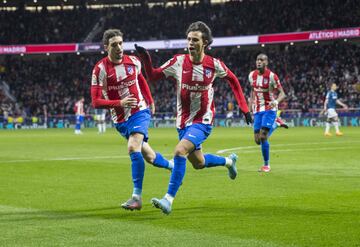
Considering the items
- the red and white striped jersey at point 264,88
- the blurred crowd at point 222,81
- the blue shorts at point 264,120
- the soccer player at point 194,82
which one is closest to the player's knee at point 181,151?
the soccer player at point 194,82

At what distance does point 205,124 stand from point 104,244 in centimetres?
344

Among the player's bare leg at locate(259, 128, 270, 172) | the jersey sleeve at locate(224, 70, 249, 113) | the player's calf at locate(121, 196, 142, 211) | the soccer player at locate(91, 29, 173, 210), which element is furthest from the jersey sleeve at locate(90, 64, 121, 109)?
the player's bare leg at locate(259, 128, 270, 172)

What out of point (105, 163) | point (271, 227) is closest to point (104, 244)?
point (271, 227)

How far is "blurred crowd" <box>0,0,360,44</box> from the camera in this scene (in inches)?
2347

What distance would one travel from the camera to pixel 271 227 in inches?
327

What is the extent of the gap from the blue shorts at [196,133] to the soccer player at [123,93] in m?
0.80

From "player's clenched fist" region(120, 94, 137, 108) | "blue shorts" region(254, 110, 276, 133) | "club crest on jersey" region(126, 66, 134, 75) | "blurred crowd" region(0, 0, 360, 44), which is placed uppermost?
"blurred crowd" region(0, 0, 360, 44)

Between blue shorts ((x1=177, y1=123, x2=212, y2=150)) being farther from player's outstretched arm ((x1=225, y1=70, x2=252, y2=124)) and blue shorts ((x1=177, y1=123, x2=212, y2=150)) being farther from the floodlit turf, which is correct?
the floodlit turf

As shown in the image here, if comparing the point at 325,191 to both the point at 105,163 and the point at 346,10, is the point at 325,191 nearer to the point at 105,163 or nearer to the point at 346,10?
the point at 105,163

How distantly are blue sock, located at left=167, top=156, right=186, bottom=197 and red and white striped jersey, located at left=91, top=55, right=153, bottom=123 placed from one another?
4.88 ft

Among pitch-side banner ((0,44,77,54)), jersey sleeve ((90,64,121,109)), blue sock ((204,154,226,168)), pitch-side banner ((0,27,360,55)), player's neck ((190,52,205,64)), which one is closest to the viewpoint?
player's neck ((190,52,205,64))

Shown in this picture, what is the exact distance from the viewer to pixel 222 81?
206 ft

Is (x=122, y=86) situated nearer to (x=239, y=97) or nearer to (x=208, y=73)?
(x=208, y=73)

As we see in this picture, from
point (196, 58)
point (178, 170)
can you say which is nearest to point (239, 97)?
point (196, 58)
